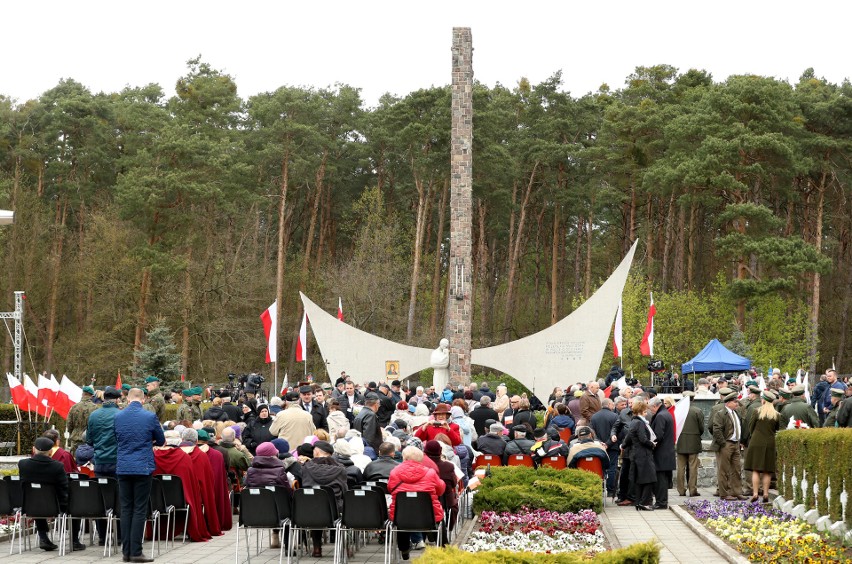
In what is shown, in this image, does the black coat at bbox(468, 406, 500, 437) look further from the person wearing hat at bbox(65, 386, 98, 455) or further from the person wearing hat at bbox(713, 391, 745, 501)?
the person wearing hat at bbox(65, 386, 98, 455)

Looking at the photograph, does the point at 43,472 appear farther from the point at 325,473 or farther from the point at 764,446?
the point at 764,446

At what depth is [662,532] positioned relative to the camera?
11.6 m

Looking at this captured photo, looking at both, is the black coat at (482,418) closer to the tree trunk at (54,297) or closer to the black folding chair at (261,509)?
the black folding chair at (261,509)

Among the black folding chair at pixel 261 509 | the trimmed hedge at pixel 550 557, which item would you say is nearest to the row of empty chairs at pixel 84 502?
the black folding chair at pixel 261 509

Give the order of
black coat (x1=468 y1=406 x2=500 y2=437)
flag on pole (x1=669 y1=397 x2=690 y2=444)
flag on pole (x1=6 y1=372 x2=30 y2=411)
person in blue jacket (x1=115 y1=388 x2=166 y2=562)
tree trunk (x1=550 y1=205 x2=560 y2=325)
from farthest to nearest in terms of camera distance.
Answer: tree trunk (x1=550 y1=205 x2=560 y2=325) < flag on pole (x1=6 y1=372 x2=30 y2=411) < black coat (x1=468 y1=406 x2=500 y2=437) < flag on pole (x1=669 y1=397 x2=690 y2=444) < person in blue jacket (x1=115 y1=388 x2=166 y2=562)

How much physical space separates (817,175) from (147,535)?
108ft

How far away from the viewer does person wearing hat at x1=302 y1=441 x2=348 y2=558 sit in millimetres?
9805

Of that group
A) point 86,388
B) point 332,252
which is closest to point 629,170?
point 332,252

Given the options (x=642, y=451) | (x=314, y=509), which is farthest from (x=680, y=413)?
(x=314, y=509)

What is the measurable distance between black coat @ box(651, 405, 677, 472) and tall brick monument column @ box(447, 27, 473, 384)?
16171mm

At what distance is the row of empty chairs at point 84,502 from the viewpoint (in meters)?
10.1

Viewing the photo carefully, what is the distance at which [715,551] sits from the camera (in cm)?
1018

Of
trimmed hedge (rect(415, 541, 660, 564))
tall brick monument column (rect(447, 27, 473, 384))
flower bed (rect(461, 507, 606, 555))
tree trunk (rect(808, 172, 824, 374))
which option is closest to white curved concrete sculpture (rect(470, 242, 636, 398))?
tall brick monument column (rect(447, 27, 473, 384))

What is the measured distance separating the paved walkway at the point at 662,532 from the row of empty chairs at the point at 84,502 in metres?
4.07
